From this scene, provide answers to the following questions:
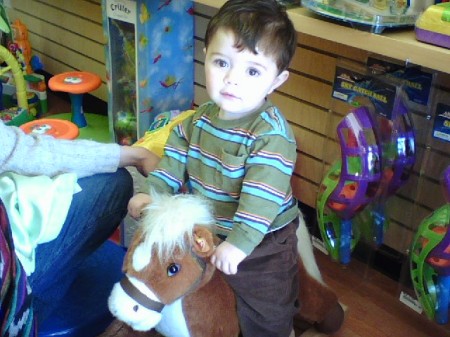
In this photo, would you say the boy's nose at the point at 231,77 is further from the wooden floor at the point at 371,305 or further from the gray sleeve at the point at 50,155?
the wooden floor at the point at 371,305

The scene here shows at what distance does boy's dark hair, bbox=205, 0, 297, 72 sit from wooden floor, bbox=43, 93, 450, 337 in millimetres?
828

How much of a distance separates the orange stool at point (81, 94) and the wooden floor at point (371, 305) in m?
1.17

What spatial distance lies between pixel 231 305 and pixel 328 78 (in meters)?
0.81

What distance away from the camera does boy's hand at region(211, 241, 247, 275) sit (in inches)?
39.5

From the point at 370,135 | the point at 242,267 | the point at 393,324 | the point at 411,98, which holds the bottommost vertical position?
Result: the point at 393,324

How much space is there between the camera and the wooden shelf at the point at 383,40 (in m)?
1.04

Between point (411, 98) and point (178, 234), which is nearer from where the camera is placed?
point (178, 234)

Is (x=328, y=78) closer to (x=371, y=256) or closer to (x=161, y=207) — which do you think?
(x=371, y=256)

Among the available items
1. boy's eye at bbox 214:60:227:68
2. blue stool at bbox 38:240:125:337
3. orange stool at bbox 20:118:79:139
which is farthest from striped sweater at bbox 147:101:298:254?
orange stool at bbox 20:118:79:139

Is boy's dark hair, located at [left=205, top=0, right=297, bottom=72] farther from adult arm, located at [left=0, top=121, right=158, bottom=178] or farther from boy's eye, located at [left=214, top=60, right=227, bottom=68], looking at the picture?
adult arm, located at [left=0, top=121, right=158, bottom=178]

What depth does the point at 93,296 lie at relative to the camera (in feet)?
4.65

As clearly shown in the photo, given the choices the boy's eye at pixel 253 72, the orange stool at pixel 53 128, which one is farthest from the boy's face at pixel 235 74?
the orange stool at pixel 53 128

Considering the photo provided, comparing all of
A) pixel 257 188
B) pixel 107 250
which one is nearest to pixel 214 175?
pixel 257 188

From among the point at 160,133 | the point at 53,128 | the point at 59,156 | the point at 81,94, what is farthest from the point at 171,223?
the point at 81,94
